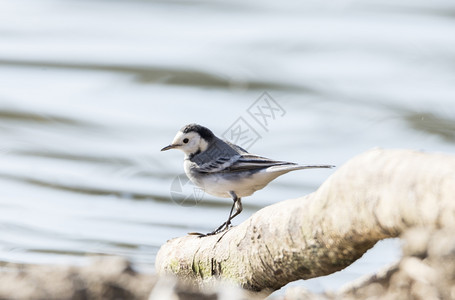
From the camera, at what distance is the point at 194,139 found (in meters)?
9.02

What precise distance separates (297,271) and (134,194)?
7.12 m

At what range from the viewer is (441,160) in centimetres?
434

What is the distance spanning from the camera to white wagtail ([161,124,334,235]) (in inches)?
325

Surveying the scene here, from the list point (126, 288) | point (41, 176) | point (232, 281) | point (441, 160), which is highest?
point (441, 160)

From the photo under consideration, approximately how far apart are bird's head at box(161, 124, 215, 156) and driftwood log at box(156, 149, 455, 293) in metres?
2.17

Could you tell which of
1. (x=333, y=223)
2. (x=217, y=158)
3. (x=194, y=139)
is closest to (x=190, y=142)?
(x=194, y=139)

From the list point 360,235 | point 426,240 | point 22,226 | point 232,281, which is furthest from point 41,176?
point 426,240

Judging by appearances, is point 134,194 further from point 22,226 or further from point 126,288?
point 126,288

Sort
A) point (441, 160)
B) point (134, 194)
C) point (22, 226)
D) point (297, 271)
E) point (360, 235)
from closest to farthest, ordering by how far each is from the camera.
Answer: point (441, 160), point (360, 235), point (297, 271), point (22, 226), point (134, 194)

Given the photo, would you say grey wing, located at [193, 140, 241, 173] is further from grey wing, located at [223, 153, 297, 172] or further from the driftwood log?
the driftwood log

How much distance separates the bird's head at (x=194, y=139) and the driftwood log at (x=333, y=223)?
7.13 feet

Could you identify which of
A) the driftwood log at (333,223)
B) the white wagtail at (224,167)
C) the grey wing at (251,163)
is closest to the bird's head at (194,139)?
the white wagtail at (224,167)

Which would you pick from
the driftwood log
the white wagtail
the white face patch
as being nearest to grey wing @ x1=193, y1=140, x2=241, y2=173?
the white wagtail

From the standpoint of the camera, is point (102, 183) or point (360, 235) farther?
point (102, 183)
